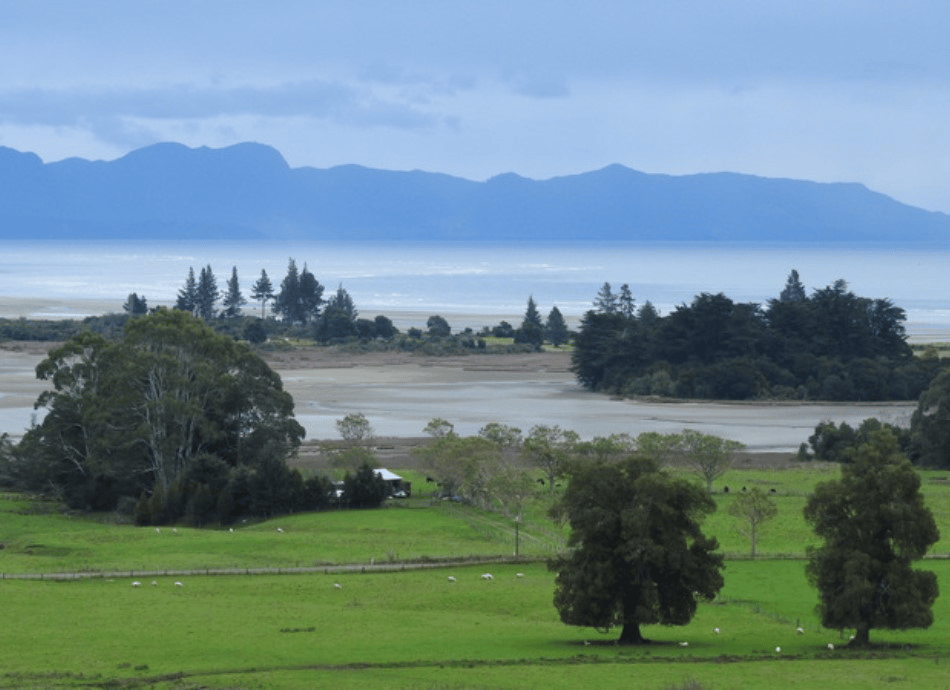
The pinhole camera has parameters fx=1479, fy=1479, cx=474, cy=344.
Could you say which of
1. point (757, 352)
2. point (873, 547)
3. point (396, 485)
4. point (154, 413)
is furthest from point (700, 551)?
point (757, 352)

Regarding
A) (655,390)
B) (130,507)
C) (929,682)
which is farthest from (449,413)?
(929,682)

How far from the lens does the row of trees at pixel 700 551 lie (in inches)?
1390

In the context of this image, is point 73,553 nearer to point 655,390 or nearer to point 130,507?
point 130,507

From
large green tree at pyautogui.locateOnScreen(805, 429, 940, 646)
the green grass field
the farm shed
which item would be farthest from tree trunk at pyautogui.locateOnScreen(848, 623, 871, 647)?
the farm shed

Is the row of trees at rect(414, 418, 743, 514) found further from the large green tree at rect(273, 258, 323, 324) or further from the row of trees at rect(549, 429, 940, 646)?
the large green tree at rect(273, 258, 323, 324)

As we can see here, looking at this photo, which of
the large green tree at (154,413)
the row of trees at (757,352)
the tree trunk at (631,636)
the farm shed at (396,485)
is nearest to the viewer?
the tree trunk at (631,636)

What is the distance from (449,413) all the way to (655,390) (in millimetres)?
25130

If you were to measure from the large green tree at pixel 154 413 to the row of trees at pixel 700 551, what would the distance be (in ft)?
101

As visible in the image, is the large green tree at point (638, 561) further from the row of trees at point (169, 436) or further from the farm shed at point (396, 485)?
the farm shed at point (396, 485)

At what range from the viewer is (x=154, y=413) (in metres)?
67.1

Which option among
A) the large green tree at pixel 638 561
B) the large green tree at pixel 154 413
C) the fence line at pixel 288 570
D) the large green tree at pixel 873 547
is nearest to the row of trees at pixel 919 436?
the large green tree at pixel 154 413

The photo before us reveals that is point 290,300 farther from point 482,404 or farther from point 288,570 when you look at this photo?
point 288,570

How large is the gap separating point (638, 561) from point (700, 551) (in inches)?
68.9

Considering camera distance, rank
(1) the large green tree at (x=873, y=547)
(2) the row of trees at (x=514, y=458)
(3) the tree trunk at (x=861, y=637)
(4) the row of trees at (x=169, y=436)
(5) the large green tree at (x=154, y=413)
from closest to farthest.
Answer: (1) the large green tree at (x=873, y=547)
(3) the tree trunk at (x=861, y=637)
(2) the row of trees at (x=514, y=458)
(4) the row of trees at (x=169, y=436)
(5) the large green tree at (x=154, y=413)
